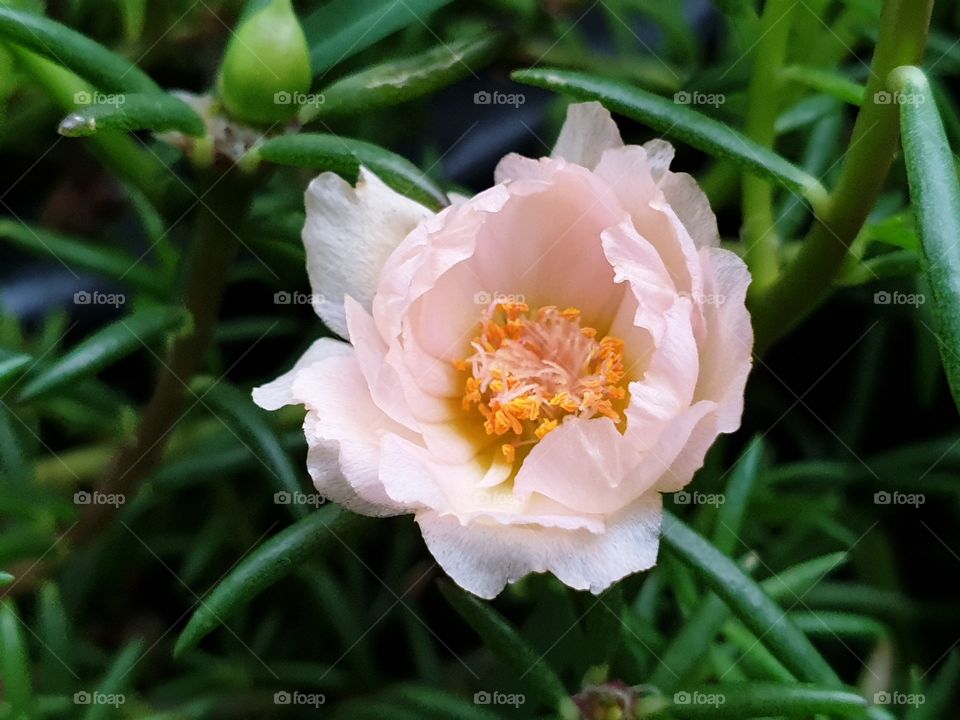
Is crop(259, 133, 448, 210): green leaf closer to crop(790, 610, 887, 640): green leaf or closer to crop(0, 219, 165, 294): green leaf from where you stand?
crop(0, 219, 165, 294): green leaf

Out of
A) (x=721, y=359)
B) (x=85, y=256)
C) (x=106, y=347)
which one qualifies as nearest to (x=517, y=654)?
(x=721, y=359)

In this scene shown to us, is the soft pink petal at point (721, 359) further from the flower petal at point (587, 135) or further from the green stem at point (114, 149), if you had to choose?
the green stem at point (114, 149)

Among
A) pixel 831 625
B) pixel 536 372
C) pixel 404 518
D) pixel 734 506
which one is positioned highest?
pixel 536 372

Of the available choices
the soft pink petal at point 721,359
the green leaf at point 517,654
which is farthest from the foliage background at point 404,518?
the soft pink petal at point 721,359

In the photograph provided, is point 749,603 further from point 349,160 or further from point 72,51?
point 72,51

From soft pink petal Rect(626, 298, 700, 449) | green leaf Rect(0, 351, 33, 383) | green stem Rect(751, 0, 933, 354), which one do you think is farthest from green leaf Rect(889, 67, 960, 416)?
green leaf Rect(0, 351, 33, 383)

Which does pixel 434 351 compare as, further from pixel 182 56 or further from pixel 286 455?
pixel 182 56

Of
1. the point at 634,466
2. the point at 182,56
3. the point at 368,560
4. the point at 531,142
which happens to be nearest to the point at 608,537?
the point at 634,466
